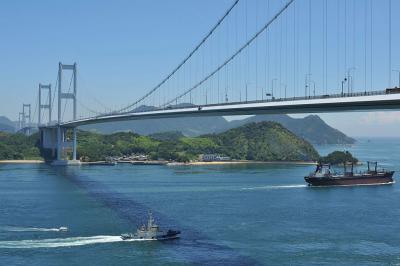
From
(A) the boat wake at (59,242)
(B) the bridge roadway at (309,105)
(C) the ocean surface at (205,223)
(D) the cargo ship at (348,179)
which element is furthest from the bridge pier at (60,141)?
(A) the boat wake at (59,242)

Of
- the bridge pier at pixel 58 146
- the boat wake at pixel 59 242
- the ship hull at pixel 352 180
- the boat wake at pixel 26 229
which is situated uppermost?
the bridge pier at pixel 58 146

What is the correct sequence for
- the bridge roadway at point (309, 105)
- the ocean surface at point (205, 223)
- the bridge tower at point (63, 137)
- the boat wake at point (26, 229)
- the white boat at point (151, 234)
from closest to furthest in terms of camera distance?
1. the bridge roadway at point (309, 105)
2. the ocean surface at point (205, 223)
3. the white boat at point (151, 234)
4. the boat wake at point (26, 229)
5. the bridge tower at point (63, 137)

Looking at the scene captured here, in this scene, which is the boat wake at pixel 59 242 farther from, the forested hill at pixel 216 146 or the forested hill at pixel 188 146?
the forested hill at pixel 216 146

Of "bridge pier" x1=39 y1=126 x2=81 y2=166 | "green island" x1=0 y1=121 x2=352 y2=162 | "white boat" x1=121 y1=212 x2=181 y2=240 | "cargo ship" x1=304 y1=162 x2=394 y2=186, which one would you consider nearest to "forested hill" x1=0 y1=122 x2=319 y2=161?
"green island" x1=0 y1=121 x2=352 y2=162

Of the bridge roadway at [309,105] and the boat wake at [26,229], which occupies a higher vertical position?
the bridge roadway at [309,105]

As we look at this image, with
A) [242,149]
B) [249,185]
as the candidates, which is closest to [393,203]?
[249,185]

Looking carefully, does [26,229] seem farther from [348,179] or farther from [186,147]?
[186,147]

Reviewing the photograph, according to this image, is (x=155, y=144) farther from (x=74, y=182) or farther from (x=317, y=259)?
(x=317, y=259)
